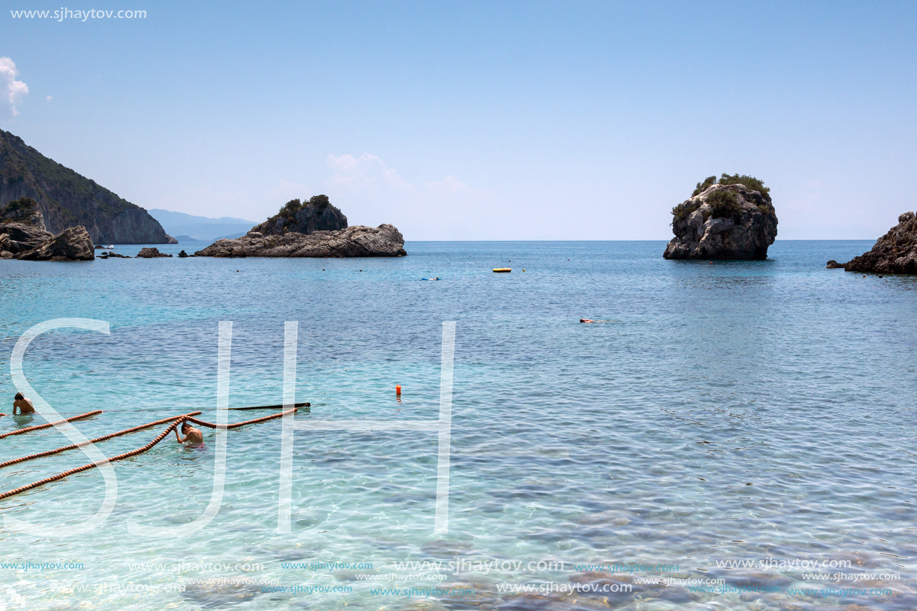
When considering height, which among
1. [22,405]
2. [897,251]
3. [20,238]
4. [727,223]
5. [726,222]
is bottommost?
[22,405]

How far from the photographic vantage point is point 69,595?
816cm

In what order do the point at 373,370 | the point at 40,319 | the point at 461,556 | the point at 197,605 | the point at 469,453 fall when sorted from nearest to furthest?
the point at 197,605
the point at 461,556
the point at 469,453
the point at 373,370
the point at 40,319

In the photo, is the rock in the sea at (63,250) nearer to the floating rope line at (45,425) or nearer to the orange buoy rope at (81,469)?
the floating rope line at (45,425)

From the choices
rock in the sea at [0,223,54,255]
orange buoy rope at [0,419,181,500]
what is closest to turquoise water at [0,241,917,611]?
orange buoy rope at [0,419,181,500]

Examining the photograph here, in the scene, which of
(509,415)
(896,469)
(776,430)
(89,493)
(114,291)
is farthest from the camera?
(114,291)

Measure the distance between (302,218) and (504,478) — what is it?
162 meters

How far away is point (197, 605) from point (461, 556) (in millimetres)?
3769

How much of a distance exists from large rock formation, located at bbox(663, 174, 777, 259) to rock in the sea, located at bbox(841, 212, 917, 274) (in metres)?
28.8

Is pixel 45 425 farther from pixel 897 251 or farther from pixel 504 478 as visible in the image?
pixel 897 251

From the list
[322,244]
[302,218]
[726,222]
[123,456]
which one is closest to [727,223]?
[726,222]

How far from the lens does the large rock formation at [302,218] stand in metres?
165

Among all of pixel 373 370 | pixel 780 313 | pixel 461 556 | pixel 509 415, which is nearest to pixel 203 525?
pixel 461 556

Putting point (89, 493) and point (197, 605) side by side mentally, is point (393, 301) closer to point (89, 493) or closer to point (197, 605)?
point (89, 493)

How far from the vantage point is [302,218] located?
16562 cm
